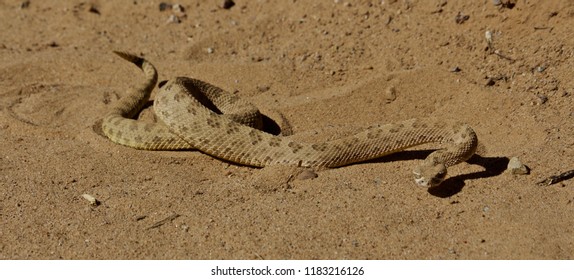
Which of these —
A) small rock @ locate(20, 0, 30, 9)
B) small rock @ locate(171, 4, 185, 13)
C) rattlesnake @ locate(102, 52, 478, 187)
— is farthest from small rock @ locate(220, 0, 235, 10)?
small rock @ locate(20, 0, 30, 9)

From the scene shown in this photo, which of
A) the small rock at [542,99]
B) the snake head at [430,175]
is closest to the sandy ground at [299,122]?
the small rock at [542,99]

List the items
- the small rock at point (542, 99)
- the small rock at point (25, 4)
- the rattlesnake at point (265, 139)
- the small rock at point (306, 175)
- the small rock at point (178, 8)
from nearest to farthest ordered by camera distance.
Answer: the small rock at point (306, 175)
the rattlesnake at point (265, 139)
the small rock at point (542, 99)
the small rock at point (178, 8)
the small rock at point (25, 4)

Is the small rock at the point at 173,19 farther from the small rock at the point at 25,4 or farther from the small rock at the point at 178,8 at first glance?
the small rock at the point at 25,4

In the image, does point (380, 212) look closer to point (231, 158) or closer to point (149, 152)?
point (231, 158)

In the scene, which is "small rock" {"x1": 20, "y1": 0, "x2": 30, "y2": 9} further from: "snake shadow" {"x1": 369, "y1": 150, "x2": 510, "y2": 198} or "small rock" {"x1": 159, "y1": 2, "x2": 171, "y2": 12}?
"snake shadow" {"x1": 369, "y1": 150, "x2": 510, "y2": 198}

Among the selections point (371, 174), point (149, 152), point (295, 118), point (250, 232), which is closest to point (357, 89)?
point (295, 118)

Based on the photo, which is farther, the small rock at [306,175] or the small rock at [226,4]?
the small rock at [226,4]
